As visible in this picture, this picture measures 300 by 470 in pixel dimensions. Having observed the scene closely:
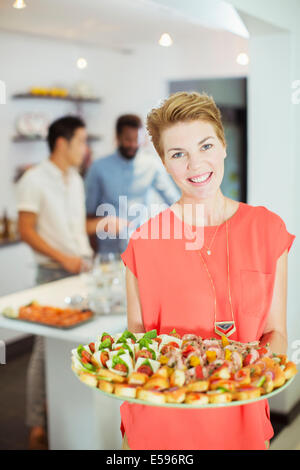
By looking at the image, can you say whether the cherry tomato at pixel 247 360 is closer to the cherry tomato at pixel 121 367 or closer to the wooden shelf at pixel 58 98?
the cherry tomato at pixel 121 367

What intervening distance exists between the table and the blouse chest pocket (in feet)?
2.76

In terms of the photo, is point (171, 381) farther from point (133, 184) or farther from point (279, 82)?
point (133, 184)

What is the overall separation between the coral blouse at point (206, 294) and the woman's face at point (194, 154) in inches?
5.1

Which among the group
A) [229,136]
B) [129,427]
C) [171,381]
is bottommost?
[129,427]

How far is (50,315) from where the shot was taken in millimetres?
2088

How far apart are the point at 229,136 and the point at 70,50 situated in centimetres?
170

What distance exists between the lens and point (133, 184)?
331 centimetres

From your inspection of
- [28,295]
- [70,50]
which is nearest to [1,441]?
[28,295]

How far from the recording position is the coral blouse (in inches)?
50.6

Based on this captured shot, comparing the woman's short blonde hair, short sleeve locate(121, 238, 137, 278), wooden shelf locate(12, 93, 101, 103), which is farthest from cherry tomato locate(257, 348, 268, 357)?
wooden shelf locate(12, 93, 101, 103)

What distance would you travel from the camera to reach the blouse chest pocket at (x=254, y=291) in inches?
50.3

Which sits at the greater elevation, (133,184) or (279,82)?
(279,82)

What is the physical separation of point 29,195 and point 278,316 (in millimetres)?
1775

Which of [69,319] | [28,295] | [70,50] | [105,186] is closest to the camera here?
[69,319]
